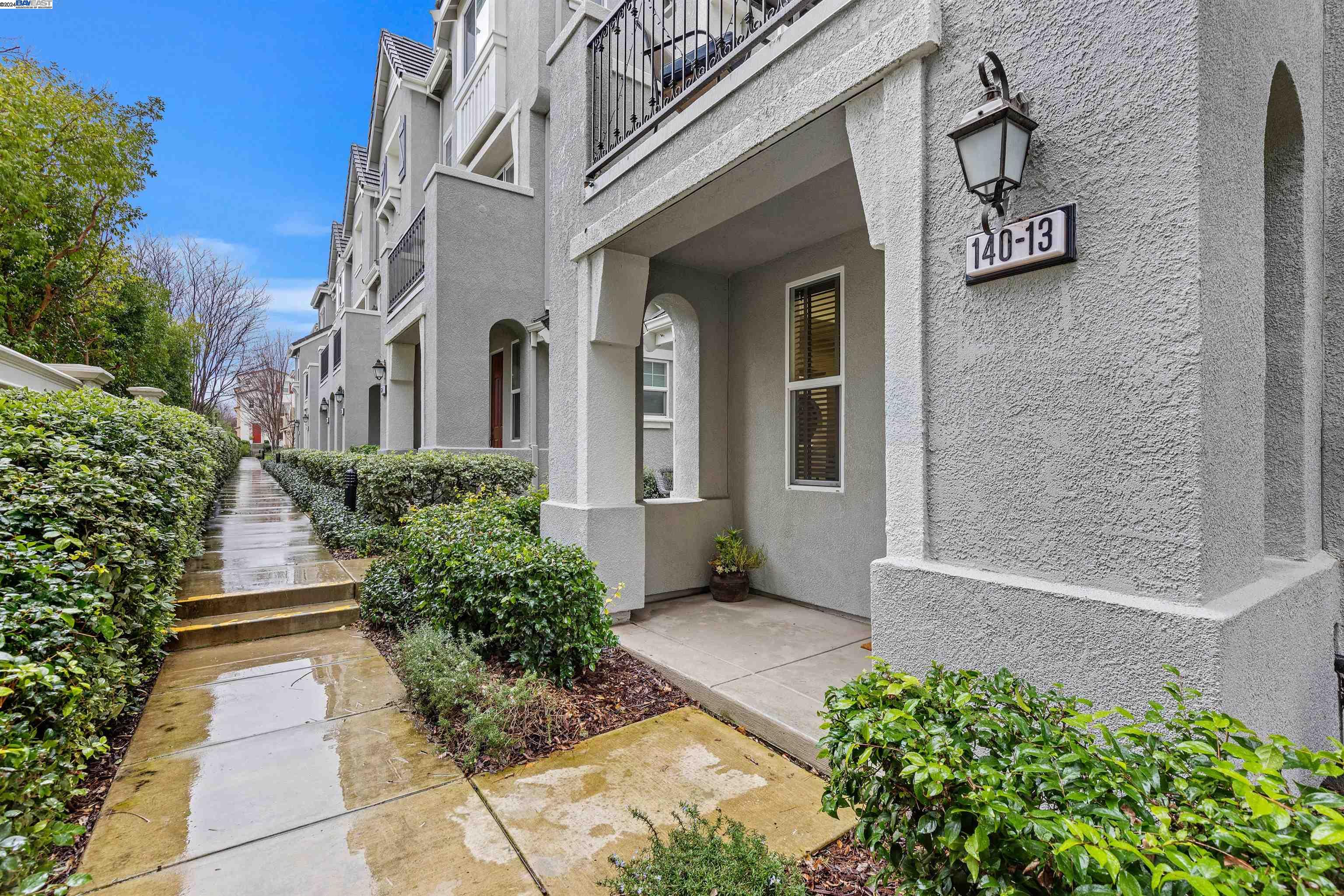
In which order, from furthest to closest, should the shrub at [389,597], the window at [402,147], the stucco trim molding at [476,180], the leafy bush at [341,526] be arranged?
the window at [402,147]
the stucco trim molding at [476,180]
the leafy bush at [341,526]
the shrub at [389,597]

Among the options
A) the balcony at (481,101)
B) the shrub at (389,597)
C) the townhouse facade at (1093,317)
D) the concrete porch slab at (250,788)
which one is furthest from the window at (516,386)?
the concrete porch slab at (250,788)

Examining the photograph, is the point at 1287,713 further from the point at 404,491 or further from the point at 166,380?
the point at 166,380

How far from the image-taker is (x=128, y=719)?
3395mm

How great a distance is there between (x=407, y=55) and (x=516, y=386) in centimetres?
1257

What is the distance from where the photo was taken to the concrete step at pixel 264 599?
4.97m

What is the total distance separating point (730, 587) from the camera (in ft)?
18.7

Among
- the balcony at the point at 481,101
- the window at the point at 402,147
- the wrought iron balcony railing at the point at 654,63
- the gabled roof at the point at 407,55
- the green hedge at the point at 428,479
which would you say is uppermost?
the gabled roof at the point at 407,55

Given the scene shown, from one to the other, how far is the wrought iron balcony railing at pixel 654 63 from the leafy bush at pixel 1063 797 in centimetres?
354

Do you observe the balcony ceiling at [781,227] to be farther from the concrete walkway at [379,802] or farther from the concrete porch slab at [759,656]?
the concrete walkway at [379,802]

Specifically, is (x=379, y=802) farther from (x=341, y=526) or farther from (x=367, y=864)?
(x=341, y=526)

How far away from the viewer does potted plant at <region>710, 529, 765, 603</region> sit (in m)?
5.72

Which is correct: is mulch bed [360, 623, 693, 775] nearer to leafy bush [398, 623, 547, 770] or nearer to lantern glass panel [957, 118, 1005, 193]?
leafy bush [398, 623, 547, 770]

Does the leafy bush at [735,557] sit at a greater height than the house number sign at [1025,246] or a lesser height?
lesser

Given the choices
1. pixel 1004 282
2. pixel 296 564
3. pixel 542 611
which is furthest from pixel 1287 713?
pixel 296 564
